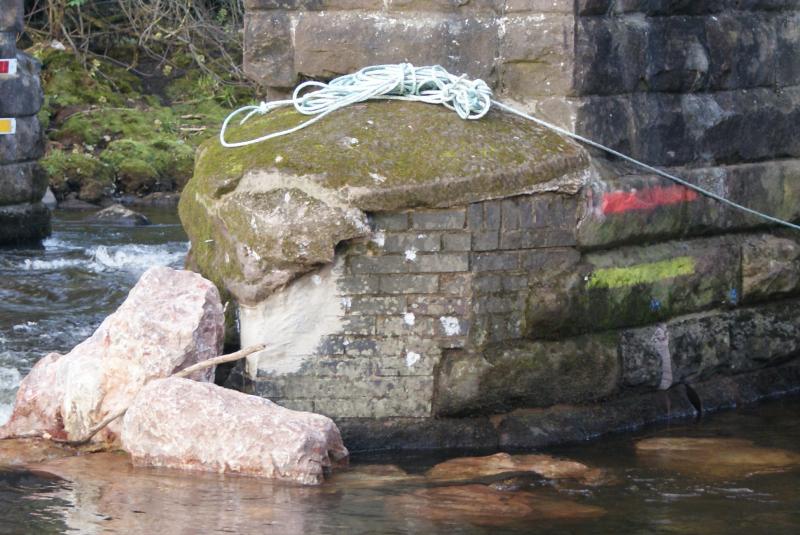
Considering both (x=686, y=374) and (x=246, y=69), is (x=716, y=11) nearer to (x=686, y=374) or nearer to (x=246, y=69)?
(x=686, y=374)

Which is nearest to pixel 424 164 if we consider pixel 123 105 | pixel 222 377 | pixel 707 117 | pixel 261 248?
pixel 261 248

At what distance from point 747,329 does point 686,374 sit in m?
0.57

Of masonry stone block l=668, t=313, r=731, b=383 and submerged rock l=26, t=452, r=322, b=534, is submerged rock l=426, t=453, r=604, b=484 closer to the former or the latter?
submerged rock l=26, t=452, r=322, b=534

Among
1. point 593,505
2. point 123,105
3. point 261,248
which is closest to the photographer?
point 593,505

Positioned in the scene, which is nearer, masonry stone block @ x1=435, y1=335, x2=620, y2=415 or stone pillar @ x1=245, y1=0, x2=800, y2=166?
masonry stone block @ x1=435, y1=335, x2=620, y2=415

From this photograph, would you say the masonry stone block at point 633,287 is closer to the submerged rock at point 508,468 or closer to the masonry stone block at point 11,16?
the submerged rock at point 508,468

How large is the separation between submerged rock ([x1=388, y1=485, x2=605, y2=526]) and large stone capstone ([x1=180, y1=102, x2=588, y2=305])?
1.26 m

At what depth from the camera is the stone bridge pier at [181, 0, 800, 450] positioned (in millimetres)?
6465

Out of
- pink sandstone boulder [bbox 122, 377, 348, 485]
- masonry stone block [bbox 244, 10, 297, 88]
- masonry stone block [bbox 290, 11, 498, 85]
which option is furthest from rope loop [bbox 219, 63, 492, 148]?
pink sandstone boulder [bbox 122, 377, 348, 485]

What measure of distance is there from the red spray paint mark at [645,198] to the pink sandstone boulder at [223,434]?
1.87 m

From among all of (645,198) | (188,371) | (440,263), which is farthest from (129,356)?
(645,198)

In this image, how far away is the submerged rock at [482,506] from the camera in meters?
5.40

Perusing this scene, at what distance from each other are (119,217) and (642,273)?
7.99 m

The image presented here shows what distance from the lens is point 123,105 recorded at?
1844cm
